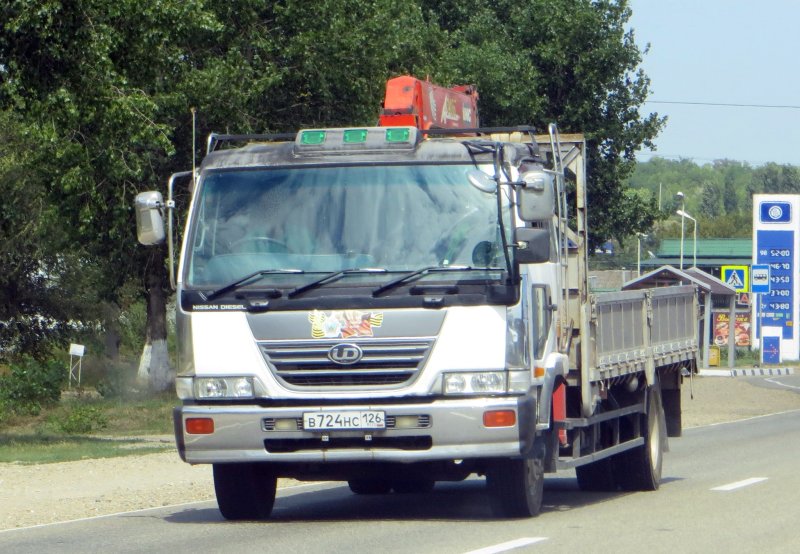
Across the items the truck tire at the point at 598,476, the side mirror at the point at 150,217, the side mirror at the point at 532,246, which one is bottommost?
the truck tire at the point at 598,476

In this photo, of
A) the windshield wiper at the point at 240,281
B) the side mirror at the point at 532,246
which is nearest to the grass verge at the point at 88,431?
the windshield wiper at the point at 240,281

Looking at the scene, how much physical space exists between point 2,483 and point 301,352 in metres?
7.24

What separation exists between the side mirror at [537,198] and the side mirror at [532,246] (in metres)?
0.11

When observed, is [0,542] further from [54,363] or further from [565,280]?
[54,363]

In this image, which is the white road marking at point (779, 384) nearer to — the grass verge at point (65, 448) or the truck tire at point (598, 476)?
the grass verge at point (65, 448)

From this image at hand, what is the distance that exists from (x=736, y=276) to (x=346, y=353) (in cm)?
4345

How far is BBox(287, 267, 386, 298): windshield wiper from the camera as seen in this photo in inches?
396

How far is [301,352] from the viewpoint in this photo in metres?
10.1

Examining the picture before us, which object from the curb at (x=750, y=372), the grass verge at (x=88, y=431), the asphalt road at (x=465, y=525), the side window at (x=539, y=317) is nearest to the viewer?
the asphalt road at (x=465, y=525)

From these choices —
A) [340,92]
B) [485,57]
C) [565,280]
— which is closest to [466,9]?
[485,57]

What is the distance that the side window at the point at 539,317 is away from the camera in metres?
10.5

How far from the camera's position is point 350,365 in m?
10.0

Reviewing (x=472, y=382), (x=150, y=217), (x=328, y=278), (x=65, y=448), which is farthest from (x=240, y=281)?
(x=65, y=448)

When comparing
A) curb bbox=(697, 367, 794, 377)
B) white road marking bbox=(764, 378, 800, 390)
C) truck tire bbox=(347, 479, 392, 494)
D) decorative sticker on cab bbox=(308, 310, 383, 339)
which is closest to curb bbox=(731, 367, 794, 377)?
curb bbox=(697, 367, 794, 377)
